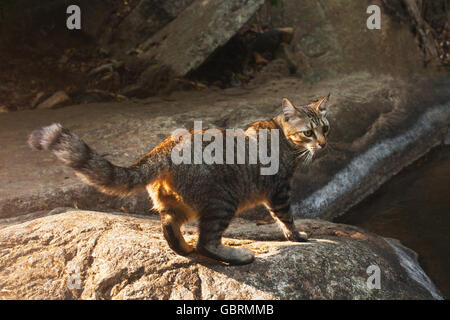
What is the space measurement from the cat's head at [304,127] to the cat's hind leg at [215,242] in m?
1.05

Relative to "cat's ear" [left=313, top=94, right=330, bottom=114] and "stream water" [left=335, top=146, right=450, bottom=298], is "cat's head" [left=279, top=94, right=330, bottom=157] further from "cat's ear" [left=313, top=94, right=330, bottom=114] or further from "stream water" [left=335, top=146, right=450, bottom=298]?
"stream water" [left=335, top=146, right=450, bottom=298]

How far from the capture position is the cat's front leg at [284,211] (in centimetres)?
371

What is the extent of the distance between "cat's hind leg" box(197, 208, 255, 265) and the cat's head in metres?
1.05

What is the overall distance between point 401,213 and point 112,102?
16.4ft

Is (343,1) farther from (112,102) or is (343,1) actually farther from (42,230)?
(42,230)

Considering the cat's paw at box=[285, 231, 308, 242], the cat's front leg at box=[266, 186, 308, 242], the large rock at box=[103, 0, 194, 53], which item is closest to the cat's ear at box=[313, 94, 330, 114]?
the cat's front leg at box=[266, 186, 308, 242]

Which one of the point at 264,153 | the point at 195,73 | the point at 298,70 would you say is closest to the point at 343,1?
the point at 298,70

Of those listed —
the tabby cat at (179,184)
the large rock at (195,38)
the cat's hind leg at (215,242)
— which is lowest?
the cat's hind leg at (215,242)

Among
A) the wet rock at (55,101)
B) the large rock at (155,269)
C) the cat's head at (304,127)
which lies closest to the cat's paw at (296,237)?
the large rock at (155,269)

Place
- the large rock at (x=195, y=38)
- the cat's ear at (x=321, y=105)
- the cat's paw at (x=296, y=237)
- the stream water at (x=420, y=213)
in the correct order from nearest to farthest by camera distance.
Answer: the cat's paw at (x=296, y=237) → the cat's ear at (x=321, y=105) → the stream water at (x=420, y=213) → the large rock at (x=195, y=38)

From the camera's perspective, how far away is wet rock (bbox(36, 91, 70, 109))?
7.72 metres

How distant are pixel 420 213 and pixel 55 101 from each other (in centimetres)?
603

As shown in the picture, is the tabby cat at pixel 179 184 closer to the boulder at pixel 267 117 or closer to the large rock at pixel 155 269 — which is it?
the large rock at pixel 155 269

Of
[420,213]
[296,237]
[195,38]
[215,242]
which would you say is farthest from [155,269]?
[195,38]
